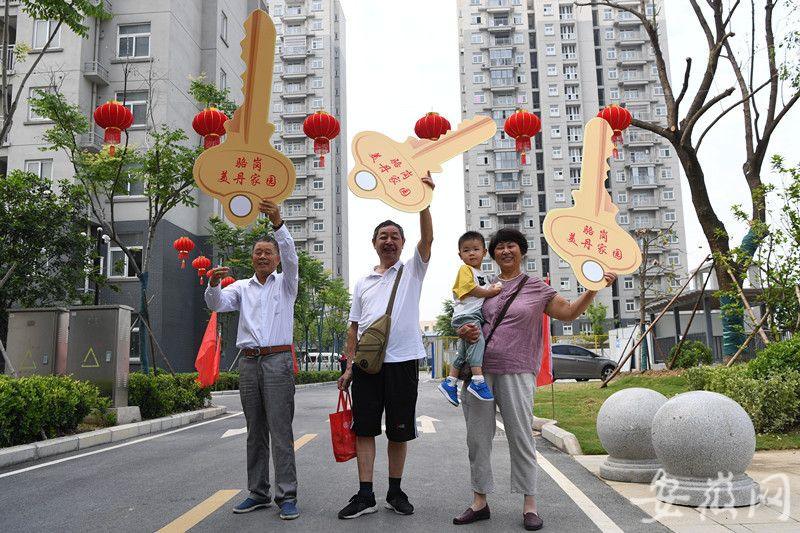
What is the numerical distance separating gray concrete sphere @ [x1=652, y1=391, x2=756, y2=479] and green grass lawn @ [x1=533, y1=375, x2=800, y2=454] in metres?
2.54

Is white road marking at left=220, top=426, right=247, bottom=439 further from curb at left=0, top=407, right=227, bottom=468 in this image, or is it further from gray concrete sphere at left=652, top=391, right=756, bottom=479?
gray concrete sphere at left=652, top=391, right=756, bottom=479

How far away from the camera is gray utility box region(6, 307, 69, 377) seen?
12.1 metres

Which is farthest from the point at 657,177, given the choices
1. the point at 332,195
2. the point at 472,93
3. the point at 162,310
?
the point at 162,310

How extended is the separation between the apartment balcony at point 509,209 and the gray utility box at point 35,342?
6257 cm

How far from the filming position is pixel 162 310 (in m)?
26.1

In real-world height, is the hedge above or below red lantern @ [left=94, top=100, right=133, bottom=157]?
below

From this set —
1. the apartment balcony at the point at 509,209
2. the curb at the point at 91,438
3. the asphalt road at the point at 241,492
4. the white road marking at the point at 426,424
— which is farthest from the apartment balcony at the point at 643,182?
the asphalt road at the point at 241,492

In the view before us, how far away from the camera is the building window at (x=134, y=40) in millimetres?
27500

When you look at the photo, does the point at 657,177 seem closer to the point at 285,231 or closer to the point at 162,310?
the point at 162,310

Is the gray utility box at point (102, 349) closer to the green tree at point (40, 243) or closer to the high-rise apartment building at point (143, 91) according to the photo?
the green tree at point (40, 243)

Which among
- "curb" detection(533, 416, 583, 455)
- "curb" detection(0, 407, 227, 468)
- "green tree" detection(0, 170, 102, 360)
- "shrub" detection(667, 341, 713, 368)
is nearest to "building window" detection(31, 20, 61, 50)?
"green tree" detection(0, 170, 102, 360)

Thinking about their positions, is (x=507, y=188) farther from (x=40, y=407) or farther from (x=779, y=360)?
(x=40, y=407)

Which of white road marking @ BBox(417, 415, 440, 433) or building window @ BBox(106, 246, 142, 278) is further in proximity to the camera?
building window @ BBox(106, 246, 142, 278)

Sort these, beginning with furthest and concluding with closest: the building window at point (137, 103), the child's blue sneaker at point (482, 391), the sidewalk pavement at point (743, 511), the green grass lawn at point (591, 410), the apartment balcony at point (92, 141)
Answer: the building window at point (137, 103) → the apartment balcony at point (92, 141) → the green grass lawn at point (591, 410) → the child's blue sneaker at point (482, 391) → the sidewalk pavement at point (743, 511)
